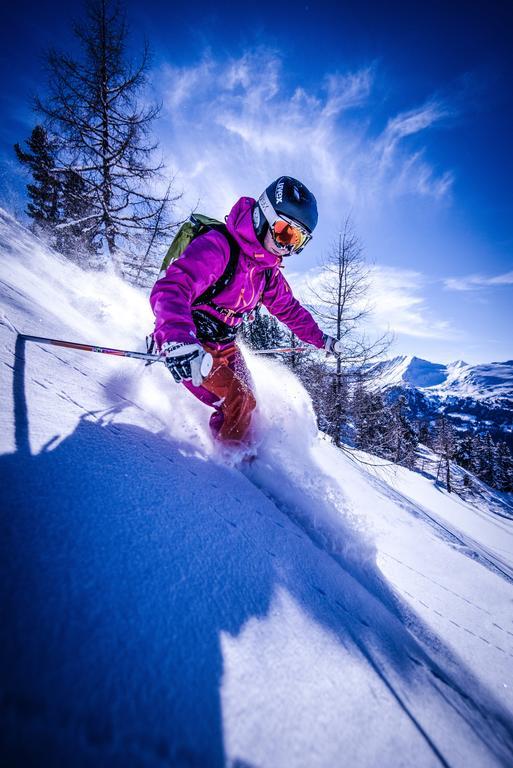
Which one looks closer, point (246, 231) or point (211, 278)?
point (211, 278)

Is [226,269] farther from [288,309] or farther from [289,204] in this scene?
[288,309]

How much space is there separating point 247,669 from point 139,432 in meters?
1.56

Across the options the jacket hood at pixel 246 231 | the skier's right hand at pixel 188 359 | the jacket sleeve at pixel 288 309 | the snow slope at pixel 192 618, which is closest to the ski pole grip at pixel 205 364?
the skier's right hand at pixel 188 359

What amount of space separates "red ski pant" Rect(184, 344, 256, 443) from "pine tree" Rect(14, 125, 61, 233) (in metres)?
9.81

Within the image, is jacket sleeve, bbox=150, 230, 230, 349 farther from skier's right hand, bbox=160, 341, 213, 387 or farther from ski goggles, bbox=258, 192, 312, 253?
ski goggles, bbox=258, 192, 312, 253

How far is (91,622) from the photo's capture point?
33.5 inches

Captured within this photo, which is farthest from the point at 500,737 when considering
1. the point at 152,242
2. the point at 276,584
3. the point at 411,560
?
the point at 152,242

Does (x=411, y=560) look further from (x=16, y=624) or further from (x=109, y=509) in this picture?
(x=16, y=624)

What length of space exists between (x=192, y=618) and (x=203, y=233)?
2.85m

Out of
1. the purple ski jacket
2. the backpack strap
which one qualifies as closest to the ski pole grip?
the purple ski jacket

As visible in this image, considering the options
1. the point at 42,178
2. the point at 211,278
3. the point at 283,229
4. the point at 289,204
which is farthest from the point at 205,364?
the point at 42,178

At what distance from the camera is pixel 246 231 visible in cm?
267

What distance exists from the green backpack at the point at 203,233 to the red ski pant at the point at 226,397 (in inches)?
24.1

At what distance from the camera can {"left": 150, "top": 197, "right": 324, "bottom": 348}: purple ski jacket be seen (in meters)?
2.11
